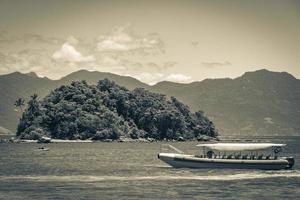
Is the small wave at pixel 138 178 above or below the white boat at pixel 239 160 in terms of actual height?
below

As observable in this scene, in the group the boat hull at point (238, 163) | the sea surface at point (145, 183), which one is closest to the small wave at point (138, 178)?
the sea surface at point (145, 183)

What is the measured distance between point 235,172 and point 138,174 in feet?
53.4

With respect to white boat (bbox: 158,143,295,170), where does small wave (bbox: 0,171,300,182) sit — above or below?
below

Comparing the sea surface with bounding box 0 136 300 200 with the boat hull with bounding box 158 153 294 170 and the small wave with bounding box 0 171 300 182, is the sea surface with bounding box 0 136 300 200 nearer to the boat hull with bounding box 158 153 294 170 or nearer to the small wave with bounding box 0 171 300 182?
the small wave with bounding box 0 171 300 182

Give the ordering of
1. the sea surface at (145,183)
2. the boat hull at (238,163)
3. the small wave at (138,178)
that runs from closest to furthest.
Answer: the sea surface at (145,183) < the small wave at (138,178) < the boat hull at (238,163)

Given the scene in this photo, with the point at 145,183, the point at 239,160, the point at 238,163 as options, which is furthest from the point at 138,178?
the point at 239,160

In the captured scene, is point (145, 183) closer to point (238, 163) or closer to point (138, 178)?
point (138, 178)

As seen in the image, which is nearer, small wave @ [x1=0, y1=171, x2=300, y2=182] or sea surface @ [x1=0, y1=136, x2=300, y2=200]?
sea surface @ [x1=0, y1=136, x2=300, y2=200]

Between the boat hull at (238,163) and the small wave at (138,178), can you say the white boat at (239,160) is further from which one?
Result: the small wave at (138,178)

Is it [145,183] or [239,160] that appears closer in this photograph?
[145,183]

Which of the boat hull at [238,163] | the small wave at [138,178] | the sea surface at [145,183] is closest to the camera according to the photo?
the sea surface at [145,183]

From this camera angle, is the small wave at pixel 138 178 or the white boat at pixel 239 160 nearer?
the small wave at pixel 138 178

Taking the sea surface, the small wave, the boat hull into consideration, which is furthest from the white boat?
the small wave

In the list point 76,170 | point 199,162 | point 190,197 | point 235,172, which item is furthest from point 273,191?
point 76,170
